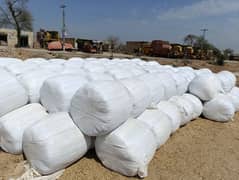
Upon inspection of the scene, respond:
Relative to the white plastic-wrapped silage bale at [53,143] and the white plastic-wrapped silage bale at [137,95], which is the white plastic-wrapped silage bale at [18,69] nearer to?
the white plastic-wrapped silage bale at [53,143]

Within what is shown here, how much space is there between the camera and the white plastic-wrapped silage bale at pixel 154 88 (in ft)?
→ 10.2

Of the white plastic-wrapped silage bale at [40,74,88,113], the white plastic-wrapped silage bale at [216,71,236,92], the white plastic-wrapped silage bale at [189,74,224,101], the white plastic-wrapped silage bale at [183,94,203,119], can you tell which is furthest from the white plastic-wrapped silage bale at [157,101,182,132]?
the white plastic-wrapped silage bale at [216,71,236,92]

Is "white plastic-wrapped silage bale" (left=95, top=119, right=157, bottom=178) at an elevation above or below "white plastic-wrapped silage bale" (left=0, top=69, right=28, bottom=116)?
below

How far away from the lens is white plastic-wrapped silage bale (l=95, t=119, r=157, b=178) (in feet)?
7.02

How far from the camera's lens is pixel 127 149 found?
212cm

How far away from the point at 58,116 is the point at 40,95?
59cm

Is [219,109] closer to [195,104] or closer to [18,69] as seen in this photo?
[195,104]

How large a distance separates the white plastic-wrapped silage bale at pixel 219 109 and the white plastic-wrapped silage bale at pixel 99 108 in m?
2.46

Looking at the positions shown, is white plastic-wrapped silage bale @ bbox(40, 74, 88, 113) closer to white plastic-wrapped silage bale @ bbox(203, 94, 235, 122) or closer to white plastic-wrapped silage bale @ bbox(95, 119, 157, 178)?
white plastic-wrapped silage bale @ bbox(95, 119, 157, 178)

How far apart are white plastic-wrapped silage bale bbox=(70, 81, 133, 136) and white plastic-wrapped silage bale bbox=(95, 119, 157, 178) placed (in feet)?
0.34

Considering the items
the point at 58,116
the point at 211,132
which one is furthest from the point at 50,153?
the point at 211,132

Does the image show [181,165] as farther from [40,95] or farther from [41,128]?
[40,95]

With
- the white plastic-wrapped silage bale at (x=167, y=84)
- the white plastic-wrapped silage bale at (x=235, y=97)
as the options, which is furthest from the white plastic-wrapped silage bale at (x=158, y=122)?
the white plastic-wrapped silage bale at (x=235, y=97)

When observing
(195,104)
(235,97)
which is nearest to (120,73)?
(195,104)
